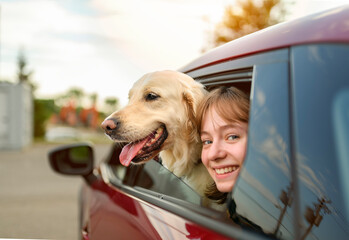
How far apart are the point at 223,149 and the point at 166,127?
1.35 ft

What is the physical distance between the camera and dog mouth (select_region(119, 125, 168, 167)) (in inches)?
77.0

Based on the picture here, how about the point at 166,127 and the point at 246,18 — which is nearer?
the point at 166,127

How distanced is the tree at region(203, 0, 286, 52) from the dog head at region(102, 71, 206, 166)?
1301 cm

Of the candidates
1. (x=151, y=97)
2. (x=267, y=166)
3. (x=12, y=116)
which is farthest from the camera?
(x=12, y=116)

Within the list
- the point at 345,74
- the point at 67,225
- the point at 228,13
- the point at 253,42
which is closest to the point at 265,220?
the point at 345,74

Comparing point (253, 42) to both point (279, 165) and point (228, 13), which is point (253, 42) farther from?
point (228, 13)

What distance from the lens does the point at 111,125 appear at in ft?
6.48

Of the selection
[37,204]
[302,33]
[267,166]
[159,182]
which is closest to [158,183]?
[159,182]

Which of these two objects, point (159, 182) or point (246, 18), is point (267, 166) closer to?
point (159, 182)

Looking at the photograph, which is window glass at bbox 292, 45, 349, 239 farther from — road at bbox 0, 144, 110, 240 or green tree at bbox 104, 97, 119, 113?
road at bbox 0, 144, 110, 240

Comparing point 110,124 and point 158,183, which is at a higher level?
point 110,124

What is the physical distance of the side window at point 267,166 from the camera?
1.21 metres

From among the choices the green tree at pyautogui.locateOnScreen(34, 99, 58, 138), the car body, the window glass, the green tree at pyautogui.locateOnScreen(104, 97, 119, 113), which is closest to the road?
the green tree at pyautogui.locateOnScreen(104, 97, 119, 113)

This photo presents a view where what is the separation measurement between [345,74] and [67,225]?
6469 mm
